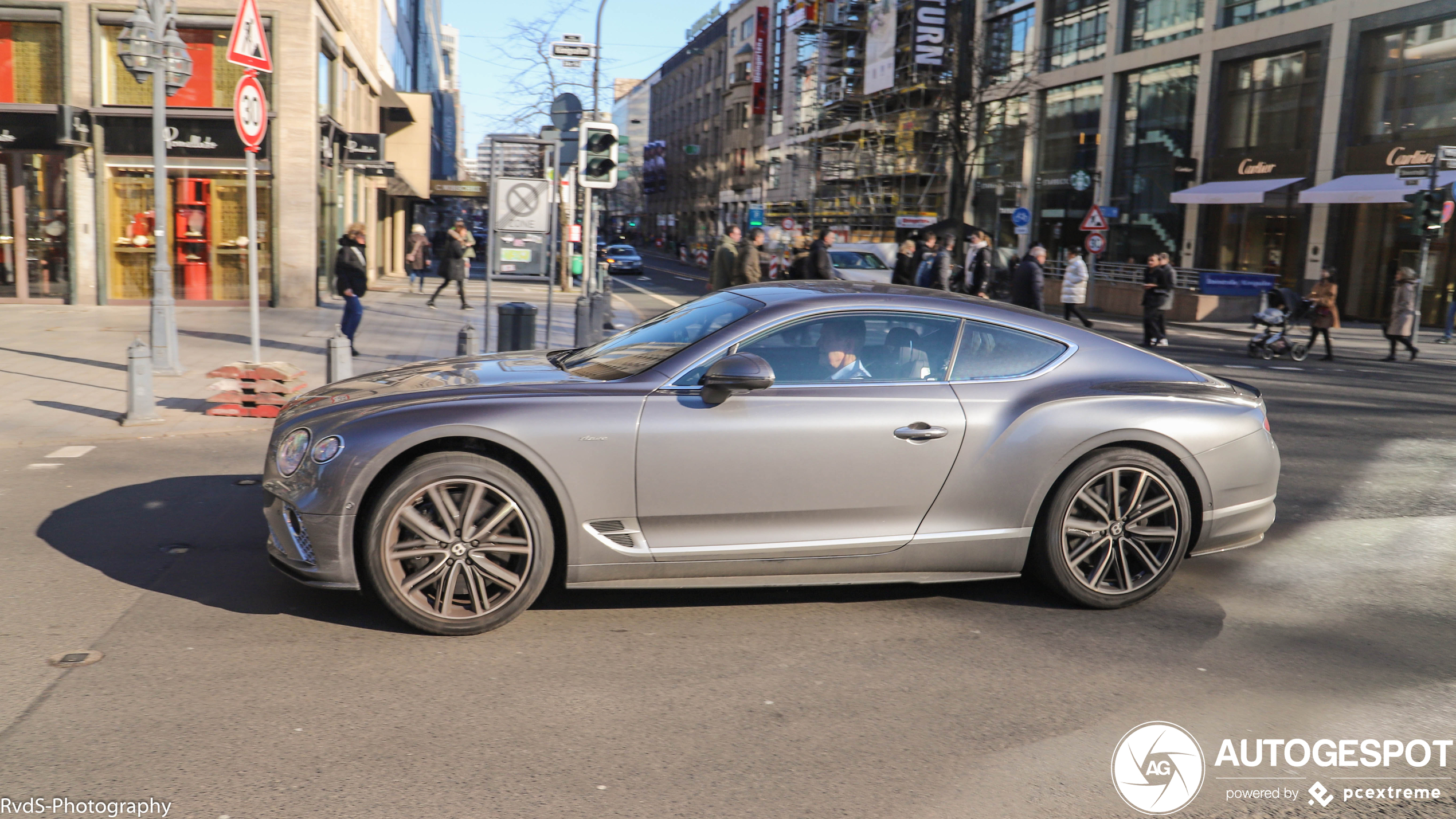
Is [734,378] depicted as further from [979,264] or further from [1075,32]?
[1075,32]

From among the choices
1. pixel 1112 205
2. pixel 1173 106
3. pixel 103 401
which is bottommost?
pixel 103 401

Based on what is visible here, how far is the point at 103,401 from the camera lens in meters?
10.3

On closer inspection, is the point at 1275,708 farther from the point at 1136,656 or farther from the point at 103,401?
the point at 103,401

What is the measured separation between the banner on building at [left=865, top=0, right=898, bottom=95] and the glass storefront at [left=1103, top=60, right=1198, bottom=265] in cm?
1706

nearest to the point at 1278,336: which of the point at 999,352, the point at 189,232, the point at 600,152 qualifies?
the point at 600,152

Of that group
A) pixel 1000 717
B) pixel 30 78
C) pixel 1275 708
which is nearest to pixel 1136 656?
pixel 1275 708

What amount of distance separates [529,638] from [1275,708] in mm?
2843

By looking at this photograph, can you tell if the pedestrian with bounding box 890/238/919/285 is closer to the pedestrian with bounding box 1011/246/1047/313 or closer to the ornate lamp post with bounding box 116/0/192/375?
the pedestrian with bounding box 1011/246/1047/313

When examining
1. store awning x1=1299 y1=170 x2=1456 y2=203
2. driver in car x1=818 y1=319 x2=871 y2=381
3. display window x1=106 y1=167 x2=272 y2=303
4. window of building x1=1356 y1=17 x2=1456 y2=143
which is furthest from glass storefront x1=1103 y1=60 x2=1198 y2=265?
driver in car x1=818 y1=319 x2=871 y2=381

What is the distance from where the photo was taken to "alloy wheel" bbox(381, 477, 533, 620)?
14.5ft

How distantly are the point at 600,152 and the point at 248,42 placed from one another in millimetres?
5466

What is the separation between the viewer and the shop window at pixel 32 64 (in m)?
20.0

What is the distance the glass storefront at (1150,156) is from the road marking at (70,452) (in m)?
33.4

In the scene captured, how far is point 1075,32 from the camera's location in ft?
137
